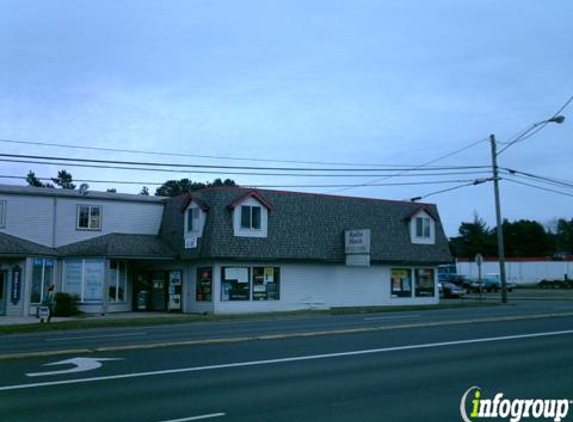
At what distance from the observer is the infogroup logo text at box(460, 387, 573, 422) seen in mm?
8664

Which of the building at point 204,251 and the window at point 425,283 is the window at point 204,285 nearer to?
the building at point 204,251

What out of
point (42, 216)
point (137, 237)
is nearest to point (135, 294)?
point (137, 237)

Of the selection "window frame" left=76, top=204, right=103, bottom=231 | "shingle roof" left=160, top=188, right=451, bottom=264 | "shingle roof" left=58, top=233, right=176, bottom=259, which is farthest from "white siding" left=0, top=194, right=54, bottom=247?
"shingle roof" left=160, top=188, right=451, bottom=264

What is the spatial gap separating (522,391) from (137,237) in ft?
100

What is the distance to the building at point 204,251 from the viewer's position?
1355 inches

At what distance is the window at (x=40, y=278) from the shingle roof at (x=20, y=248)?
0.51 meters

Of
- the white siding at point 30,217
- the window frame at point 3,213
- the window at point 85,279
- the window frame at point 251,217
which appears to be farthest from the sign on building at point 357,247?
the window frame at point 3,213

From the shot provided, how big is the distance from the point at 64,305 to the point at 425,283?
2168 cm

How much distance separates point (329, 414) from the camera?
8.79m

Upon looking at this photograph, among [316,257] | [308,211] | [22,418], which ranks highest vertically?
[308,211]

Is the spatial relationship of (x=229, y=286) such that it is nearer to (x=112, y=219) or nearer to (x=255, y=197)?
(x=255, y=197)

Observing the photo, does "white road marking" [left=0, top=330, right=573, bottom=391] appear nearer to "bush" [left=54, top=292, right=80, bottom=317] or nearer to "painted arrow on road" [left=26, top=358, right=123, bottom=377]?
"painted arrow on road" [left=26, top=358, right=123, bottom=377]

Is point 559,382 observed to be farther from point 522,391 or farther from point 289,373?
point 289,373

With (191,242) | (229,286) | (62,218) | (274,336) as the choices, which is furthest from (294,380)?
(62,218)
